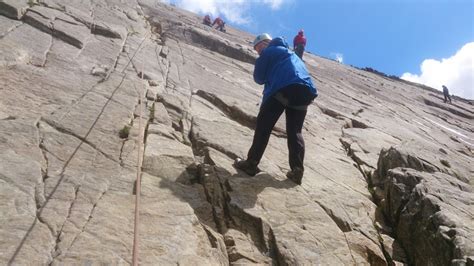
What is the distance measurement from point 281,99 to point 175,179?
7.69ft

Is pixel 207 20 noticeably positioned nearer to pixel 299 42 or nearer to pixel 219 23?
pixel 219 23

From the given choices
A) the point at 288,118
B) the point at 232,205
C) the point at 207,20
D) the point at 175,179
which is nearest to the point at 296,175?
the point at 288,118

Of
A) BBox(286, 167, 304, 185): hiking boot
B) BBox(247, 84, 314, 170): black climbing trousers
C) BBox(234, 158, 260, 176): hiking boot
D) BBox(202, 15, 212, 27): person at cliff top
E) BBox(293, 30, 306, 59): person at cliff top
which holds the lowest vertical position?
BBox(234, 158, 260, 176): hiking boot

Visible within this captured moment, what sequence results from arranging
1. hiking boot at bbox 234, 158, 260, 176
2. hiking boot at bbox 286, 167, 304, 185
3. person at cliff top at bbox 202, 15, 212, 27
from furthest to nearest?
person at cliff top at bbox 202, 15, 212, 27 < hiking boot at bbox 286, 167, 304, 185 < hiking boot at bbox 234, 158, 260, 176

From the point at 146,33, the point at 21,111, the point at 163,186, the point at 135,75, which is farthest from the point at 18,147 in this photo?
the point at 146,33

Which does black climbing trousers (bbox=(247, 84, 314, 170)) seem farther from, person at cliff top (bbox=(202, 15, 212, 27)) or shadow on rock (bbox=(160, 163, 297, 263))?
person at cliff top (bbox=(202, 15, 212, 27))

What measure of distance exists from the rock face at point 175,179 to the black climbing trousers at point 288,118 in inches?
21.0

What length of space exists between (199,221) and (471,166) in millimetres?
8043

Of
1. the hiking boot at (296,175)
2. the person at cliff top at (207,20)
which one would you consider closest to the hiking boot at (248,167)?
the hiking boot at (296,175)

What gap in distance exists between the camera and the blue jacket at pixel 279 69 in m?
7.46

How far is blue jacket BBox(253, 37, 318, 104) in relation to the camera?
294 inches

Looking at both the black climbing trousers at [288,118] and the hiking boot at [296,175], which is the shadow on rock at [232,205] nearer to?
the hiking boot at [296,175]

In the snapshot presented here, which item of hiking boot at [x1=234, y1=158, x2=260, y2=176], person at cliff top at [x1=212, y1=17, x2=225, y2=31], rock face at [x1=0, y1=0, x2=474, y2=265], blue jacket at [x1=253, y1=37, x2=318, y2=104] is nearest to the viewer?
rock face at [x1=0, y1=0, x2=474, y2=265]

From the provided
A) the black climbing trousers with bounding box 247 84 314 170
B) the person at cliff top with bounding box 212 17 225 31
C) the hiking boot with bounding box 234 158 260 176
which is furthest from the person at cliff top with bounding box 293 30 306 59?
the hiking boot with bounding box 234 158 260 176
